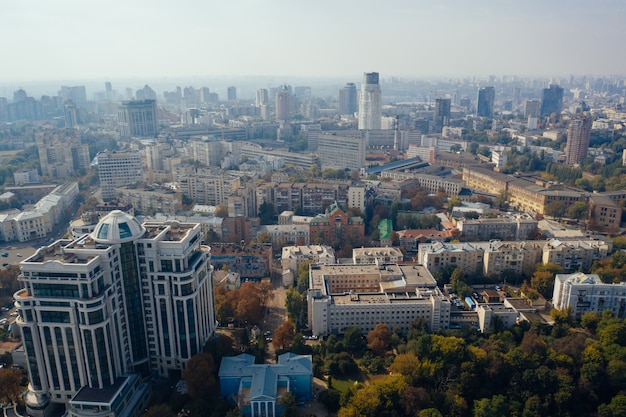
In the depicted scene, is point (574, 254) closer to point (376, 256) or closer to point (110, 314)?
point (376, 256)

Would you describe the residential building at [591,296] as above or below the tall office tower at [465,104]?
below

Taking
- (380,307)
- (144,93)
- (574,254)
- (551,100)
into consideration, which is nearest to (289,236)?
(380,307)

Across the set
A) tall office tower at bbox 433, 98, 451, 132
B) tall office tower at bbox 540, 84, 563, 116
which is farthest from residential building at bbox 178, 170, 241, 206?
tall office tower at bbox 540, 84, 563, 116

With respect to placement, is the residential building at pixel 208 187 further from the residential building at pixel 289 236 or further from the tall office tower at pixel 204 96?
the tall office tower at pixel 204 96

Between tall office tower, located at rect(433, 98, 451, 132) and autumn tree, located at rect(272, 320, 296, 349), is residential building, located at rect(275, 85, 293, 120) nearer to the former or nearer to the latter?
tall office tower, located at rect(433, 98, 451, 132)

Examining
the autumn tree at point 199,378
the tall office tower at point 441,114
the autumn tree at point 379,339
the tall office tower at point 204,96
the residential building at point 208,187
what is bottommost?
the autumn tree at point 379,339

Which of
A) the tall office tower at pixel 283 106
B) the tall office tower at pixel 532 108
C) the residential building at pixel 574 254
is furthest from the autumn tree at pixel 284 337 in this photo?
the tall office tower at pixel 532 108
